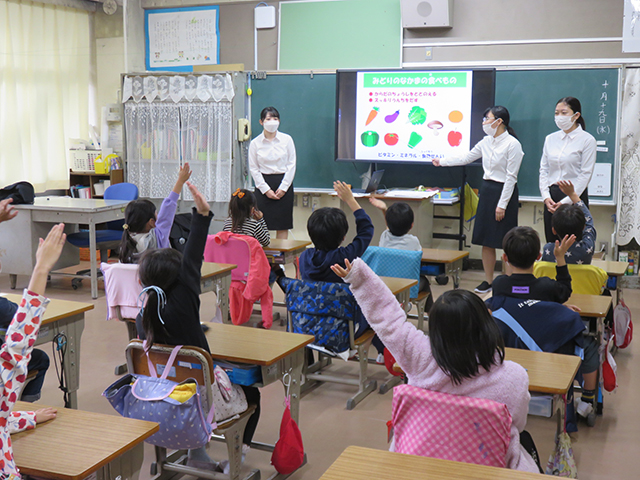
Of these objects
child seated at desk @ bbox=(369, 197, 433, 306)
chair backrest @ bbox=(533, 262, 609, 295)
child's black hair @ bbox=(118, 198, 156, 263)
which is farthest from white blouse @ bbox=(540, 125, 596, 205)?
child's black hair @ bbox=(118, 198, 156, 263)

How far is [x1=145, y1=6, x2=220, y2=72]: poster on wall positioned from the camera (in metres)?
7.61

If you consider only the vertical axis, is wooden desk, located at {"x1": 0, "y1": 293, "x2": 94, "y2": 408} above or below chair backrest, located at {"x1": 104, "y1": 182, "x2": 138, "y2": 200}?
below

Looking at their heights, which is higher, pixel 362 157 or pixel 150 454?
pixel 362 157

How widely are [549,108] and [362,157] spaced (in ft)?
6.19

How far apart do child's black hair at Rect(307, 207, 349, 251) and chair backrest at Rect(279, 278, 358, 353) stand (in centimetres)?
22

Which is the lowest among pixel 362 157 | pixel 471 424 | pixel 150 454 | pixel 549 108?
pixel 150 454

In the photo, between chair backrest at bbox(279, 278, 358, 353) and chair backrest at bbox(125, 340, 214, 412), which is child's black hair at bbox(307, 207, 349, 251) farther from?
chair backrest at bbox(125, 340, 214, 412)

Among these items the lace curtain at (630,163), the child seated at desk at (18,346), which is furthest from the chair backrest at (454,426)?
the lace curtain at (630,163)

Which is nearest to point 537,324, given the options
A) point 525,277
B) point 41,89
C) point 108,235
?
point 525,277

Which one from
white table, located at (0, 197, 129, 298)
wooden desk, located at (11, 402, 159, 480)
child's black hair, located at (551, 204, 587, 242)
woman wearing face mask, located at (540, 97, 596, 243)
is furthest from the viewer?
white table, located at (0, 197, 129, 298)

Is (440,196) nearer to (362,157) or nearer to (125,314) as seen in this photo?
(362,157)

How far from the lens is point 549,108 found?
6.05 meters

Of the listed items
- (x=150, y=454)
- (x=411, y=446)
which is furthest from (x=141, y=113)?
(x=411, y=446)

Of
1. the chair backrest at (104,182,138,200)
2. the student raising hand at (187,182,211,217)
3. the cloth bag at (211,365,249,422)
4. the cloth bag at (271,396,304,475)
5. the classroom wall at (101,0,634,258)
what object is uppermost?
the classroom wall at (101,0,634,258)
